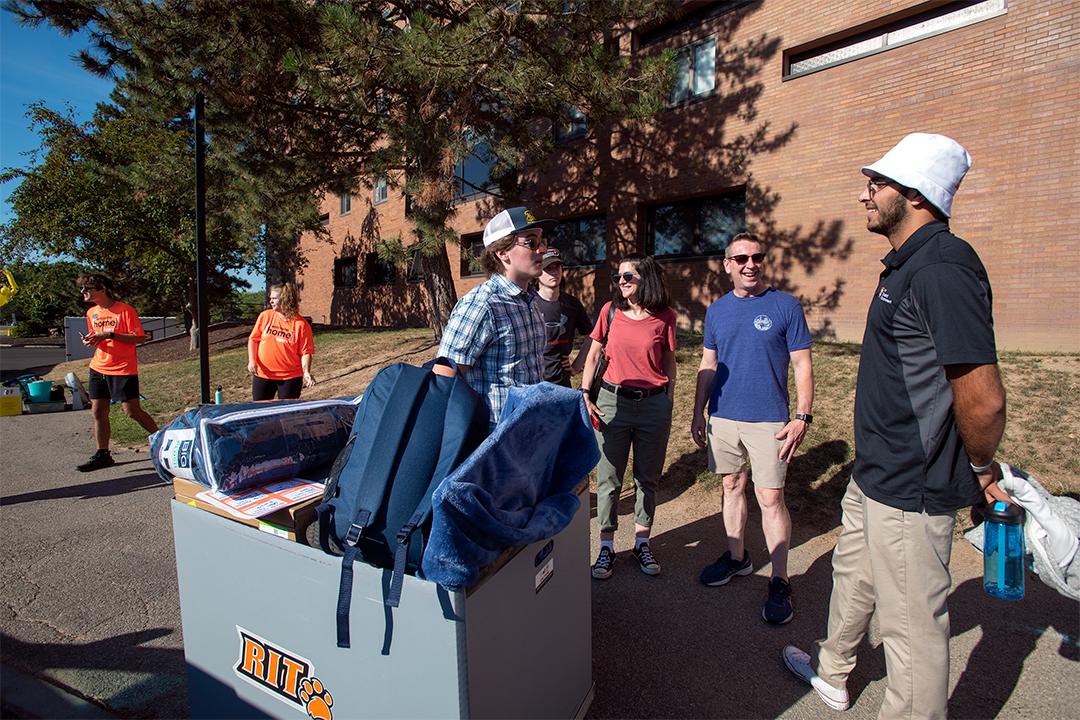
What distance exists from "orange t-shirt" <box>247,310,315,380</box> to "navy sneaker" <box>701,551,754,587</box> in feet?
13.7

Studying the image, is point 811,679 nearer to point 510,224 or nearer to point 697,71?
point 510,224

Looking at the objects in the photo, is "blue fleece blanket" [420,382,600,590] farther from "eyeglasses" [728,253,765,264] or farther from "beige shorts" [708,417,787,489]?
"eyeglasses" [728,253,765,264]

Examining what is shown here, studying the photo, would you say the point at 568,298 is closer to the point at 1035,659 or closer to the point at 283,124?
the point at 1035,659

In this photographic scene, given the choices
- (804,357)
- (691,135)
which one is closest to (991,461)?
(804,357)

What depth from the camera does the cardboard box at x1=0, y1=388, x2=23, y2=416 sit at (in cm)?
904

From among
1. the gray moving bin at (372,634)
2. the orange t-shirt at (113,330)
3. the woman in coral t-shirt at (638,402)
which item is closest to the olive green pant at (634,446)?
the woman in coral t-shirt at (638,402)

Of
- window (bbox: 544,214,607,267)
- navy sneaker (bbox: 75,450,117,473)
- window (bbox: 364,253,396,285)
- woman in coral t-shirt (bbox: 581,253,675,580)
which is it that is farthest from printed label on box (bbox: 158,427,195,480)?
window (bbox: 364,253,396,285)

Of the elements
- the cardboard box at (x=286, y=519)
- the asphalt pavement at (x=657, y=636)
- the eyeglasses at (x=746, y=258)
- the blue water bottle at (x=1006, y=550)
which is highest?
the eyeglasses at (x=746, y=258)

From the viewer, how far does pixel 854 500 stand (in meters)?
2.18

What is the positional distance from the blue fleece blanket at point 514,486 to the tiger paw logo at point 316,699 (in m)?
0.65

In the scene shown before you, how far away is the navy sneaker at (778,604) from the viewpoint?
2822mm

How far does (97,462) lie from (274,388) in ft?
7.28

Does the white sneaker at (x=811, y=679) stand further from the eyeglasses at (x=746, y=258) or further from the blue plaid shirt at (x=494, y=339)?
the eyeglasses at (x=746, y=258)

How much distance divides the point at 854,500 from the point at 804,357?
103cm
